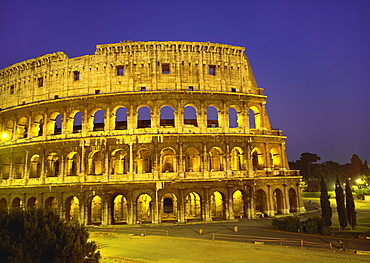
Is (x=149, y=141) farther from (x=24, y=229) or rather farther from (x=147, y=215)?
(x=24, y=229)

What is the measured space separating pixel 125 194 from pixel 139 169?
2923mm

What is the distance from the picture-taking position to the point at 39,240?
11.1 meters

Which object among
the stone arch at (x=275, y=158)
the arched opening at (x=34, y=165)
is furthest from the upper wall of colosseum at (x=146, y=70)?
the stone arch at (x=275, y=158)

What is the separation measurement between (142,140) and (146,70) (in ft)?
22.1

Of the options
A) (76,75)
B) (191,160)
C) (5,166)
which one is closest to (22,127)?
(5,166)

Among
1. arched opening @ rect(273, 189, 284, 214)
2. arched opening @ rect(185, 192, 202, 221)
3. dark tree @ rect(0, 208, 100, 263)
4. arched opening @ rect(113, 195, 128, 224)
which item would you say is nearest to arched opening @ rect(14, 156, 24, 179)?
arched opening @ rect(113, 195, 128, 224)

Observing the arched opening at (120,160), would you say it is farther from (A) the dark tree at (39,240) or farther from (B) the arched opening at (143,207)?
(A) the dark tree at (39,240)

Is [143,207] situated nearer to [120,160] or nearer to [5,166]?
[120,160]

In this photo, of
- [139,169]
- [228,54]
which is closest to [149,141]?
[139,169]

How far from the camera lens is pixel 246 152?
27953mm

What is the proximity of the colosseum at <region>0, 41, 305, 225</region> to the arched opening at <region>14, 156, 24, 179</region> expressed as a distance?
0.10 meters

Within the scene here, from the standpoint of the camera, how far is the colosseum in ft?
86.2

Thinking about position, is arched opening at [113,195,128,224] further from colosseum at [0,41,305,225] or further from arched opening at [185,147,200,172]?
arched opening at [185,147,200,172]

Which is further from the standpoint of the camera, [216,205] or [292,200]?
[216,205]
